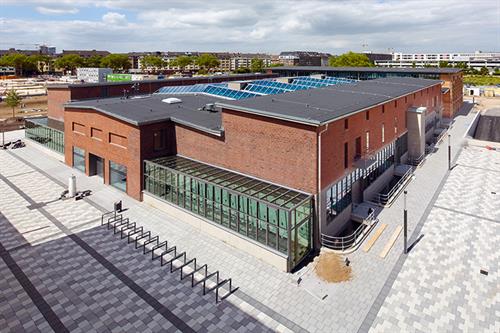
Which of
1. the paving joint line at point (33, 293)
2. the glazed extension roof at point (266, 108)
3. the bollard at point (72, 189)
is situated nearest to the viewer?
the paving joint line at point (33, 293)

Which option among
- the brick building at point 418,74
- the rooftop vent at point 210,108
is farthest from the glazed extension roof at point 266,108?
the brick building at point 418,74

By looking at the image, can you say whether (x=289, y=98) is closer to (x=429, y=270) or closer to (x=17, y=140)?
(x=429, y=270)

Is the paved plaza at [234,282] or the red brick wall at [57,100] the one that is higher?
the red brick wall at [57,100]

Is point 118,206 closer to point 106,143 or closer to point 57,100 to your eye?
point 106,143

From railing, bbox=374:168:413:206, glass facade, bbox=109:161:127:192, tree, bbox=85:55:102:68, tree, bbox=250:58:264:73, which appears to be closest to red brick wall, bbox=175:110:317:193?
glass facade, bbox=109:161:127:192

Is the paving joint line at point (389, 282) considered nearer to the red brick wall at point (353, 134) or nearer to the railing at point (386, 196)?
the railing at point (386, 196)

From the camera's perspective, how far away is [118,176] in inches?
1168

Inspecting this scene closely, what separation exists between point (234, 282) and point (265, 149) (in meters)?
8.29

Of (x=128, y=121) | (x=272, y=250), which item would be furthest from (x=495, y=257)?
(x=128, y=121)

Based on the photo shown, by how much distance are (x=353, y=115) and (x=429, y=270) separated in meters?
10.5

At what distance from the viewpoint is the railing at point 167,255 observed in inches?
672

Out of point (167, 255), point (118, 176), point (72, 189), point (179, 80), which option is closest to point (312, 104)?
point (167, 255)

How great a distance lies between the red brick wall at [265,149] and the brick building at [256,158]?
6 centimetres

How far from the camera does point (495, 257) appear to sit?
19.7 metres
